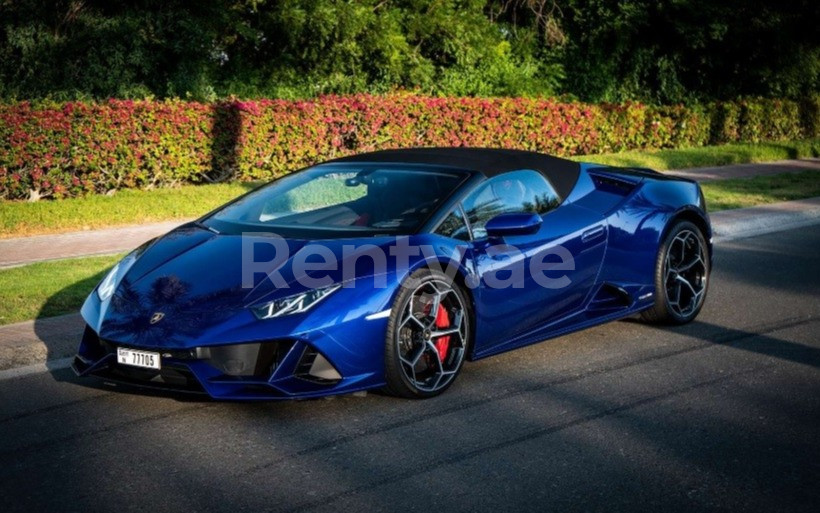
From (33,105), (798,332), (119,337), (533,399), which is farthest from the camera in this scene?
(33,105)

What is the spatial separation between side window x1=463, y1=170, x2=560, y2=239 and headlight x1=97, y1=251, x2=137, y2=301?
202cm

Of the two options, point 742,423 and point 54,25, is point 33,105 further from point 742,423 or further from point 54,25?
point 742,423

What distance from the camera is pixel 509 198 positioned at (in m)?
6.60

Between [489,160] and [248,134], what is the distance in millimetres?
10761

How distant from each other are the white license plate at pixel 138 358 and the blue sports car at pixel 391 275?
10mm

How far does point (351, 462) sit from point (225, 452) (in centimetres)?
62

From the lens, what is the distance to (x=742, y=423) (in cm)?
534

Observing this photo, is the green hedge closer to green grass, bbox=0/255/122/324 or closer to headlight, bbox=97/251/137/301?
green grass, bbox=0/255/122/324

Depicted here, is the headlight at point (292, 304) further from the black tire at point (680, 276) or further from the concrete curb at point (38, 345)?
the black tire at point (680, 276)

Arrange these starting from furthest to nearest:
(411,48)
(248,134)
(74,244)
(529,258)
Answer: (411,48)
(248,134)
(74,244)
(529,258)

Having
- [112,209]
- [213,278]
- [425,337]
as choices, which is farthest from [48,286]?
[112,209]

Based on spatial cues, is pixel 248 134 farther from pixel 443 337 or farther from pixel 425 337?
pixel 425 337

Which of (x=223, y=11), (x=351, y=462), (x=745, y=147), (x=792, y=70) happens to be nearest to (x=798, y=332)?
(x=351, y=462)

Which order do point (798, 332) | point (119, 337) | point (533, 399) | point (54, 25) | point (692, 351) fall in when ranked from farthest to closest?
point (54, 25) → point (798, 332) → point (692, 351) → point (533, 399) → point (119, 337)
